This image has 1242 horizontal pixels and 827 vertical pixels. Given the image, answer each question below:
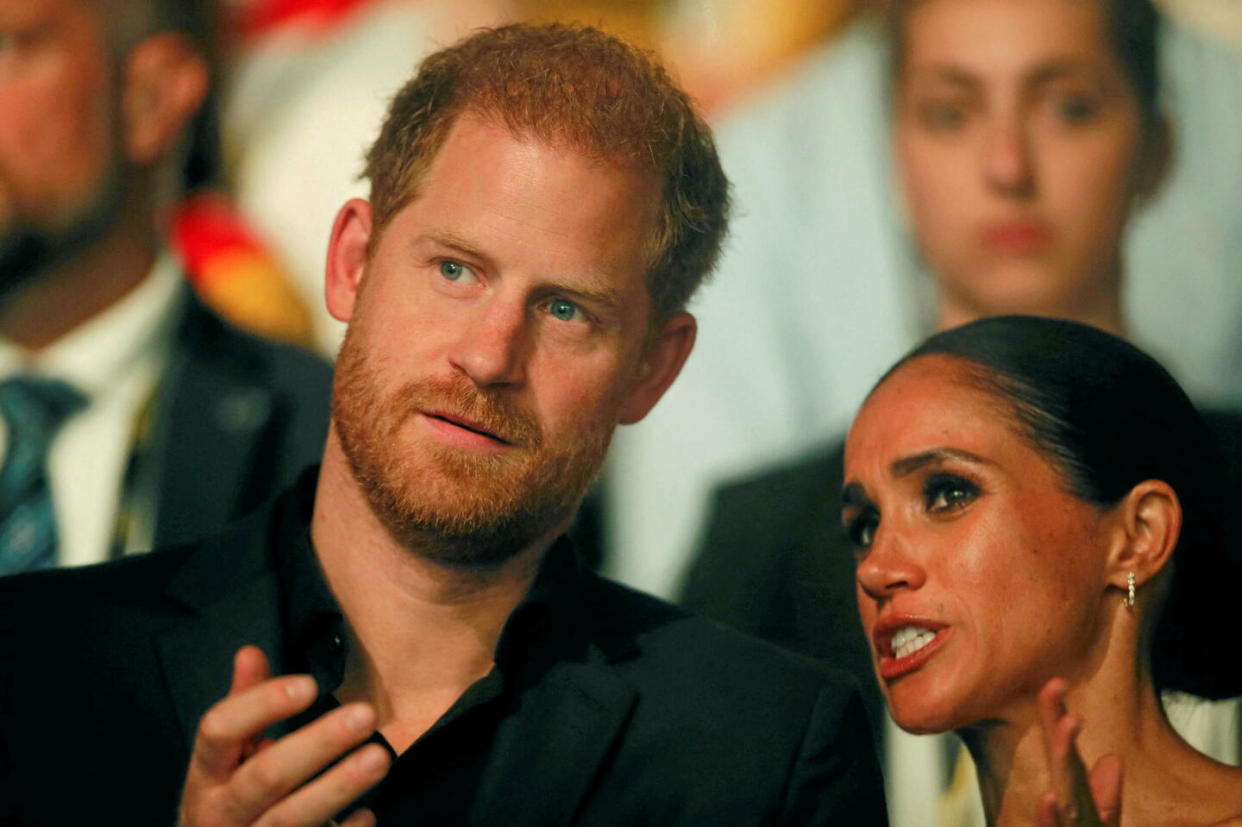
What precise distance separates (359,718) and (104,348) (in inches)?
48.2

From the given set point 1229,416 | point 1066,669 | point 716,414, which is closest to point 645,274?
point 716,414

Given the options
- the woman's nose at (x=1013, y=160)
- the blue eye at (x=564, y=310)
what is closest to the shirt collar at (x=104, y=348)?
the blue eye at (x=564, y=310)

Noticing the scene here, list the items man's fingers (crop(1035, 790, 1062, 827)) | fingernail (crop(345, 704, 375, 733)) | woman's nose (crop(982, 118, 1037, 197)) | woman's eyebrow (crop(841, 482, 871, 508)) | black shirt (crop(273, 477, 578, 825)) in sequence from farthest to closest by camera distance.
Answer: woman's nose (crop(982, 118, 1037, 197)) → woman's eyebrow (crop(841, 482, 871, 508)) → black shirt (crop(273, 477, 578, 825)) → man's fingers (crop(1035, 790, 1062, 827)) → fingernail (crop(345, 704, 375, 733))

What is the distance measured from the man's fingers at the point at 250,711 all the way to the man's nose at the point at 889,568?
0.82m

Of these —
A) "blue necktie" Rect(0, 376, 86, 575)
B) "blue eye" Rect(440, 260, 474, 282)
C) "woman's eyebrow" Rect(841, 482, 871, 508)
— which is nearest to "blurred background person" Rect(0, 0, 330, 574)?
"blue necktie" Rect(0, 376, 86, 575)

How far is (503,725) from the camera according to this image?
172cm

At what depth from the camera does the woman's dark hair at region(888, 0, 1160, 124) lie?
228cm

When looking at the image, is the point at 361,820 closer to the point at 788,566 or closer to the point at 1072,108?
the point at 788,566

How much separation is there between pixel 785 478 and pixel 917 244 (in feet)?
1.39

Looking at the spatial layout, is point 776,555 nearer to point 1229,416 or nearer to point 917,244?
point 917,244

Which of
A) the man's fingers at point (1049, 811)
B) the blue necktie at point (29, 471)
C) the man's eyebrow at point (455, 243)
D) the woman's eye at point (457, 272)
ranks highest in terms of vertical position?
the man's eyebrow at point (455, 243)

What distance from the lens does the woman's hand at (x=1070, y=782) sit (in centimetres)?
148

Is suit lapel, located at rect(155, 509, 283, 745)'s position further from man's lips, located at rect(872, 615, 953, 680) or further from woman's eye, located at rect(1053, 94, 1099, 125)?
woman's eye, located at rect(1053, 94, 1099, 125)

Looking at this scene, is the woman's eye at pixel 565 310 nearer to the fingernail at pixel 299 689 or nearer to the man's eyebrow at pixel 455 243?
the man's eyebrow at pixel 455 243
